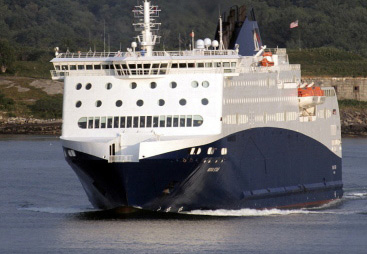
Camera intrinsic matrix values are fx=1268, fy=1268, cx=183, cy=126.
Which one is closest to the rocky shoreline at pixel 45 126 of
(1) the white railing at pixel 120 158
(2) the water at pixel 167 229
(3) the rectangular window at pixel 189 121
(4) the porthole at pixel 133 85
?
(2) the water at pixel 167 229

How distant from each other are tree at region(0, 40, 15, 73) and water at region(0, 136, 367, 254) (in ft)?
179

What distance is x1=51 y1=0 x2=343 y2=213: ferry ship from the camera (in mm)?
43125

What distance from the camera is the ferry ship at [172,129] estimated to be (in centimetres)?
4312

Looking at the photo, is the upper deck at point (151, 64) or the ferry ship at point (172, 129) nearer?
the ferry ship at point (172, 129)

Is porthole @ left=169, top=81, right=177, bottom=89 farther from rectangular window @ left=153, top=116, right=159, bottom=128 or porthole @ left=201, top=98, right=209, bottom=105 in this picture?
rectangular window @ left=153, top=116, right=159, bottom=128

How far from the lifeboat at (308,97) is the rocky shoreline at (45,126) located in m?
45.6

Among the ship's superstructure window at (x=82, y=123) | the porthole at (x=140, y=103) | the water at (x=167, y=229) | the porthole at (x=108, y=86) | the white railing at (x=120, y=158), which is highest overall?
the porthole at (x=108, y=86)

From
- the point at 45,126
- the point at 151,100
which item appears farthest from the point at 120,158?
the point at 45,126

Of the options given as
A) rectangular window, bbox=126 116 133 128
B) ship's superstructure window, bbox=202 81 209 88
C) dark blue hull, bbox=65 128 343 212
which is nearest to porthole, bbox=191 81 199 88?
ship's superstructure window, bbox=202 81 209 88

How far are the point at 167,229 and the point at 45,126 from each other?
5633cm

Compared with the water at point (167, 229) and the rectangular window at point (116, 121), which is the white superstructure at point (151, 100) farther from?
the water at point (167, 229)

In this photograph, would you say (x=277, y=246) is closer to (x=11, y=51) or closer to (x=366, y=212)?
(x=366, y=212)

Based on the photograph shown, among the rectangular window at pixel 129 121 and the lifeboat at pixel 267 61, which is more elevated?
the lifeboat at pixel 267 61

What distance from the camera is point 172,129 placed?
43562 mm
